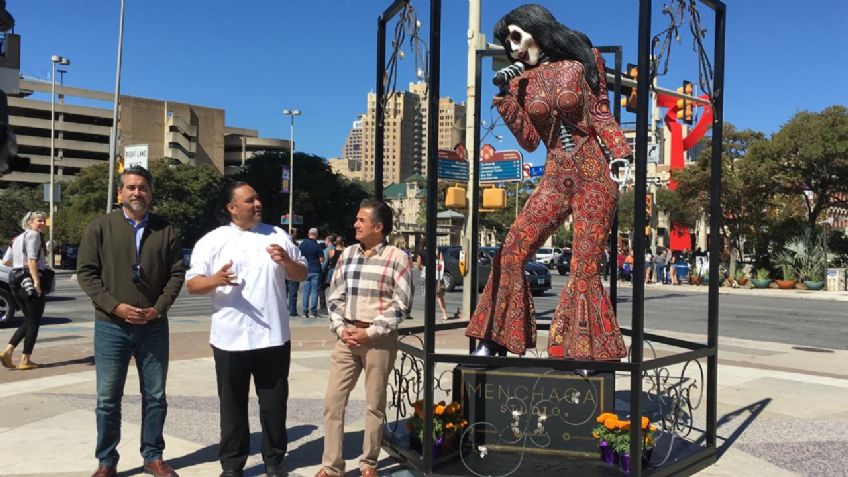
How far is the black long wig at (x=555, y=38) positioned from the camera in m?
4.84

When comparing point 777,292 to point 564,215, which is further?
point 777,292

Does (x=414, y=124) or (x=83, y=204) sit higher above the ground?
(x=83, y=204)

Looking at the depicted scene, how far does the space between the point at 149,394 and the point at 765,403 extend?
5122 millimetres

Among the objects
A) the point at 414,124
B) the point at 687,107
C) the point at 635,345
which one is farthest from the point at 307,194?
the point at 635,345

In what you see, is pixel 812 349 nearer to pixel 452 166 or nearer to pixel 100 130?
pixel 452 166

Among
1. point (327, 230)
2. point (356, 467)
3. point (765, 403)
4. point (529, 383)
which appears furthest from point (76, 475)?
point (327, 230)

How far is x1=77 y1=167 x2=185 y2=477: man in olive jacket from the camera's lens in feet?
13.2

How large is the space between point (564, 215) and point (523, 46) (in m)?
1.21

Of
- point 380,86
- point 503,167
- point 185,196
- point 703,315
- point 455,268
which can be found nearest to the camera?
point 380,86

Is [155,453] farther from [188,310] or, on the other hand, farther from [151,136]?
[151,136]

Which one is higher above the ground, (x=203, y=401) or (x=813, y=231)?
(x=813, y=231)

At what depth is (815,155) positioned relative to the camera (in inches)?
1003

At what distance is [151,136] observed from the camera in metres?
86.6

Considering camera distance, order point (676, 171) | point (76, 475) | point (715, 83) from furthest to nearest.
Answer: point (676, 171)
point (715, 83)
point (76, 475)
